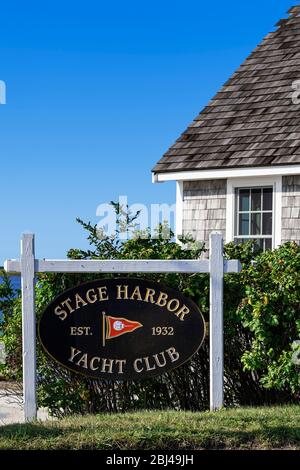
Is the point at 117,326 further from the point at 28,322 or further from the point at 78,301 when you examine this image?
the point at 28,322

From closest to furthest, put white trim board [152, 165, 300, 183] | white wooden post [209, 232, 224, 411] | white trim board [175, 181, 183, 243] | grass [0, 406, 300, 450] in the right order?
grass [0, 406, 300, 450], white wooden post [209, 232, 224, 411], white trim board [152, 165, 300, 183], white trim board [175, 181, 183, 243]

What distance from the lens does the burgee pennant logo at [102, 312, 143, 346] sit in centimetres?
838

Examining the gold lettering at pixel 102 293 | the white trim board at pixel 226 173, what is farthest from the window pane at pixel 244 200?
the gold lettering at pixel 102 293

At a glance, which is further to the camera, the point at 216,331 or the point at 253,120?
the point at 253,120

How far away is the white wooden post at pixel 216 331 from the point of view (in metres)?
8.26

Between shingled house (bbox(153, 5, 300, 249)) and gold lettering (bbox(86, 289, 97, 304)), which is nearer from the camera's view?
gold lettering (bbox(86, 289, 97, 304))

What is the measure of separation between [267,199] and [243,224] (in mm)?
672

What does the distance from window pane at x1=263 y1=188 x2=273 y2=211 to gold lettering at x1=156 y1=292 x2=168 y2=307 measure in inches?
267

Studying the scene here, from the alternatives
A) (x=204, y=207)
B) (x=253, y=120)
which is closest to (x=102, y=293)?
(x=204, y=207)

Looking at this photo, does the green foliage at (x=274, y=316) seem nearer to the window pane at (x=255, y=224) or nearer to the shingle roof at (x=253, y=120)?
the shingle roof at (x=253, y=120)

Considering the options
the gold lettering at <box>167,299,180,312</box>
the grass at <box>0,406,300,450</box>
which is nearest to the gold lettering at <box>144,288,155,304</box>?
the gold lettering at <box>167,299,180,312</box>

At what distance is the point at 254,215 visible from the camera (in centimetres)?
1495

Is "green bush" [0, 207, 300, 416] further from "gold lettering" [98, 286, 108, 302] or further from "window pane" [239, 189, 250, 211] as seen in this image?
"window pane" [239, 189, 250, 211]

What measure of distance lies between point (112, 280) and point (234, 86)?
31.3 ft
